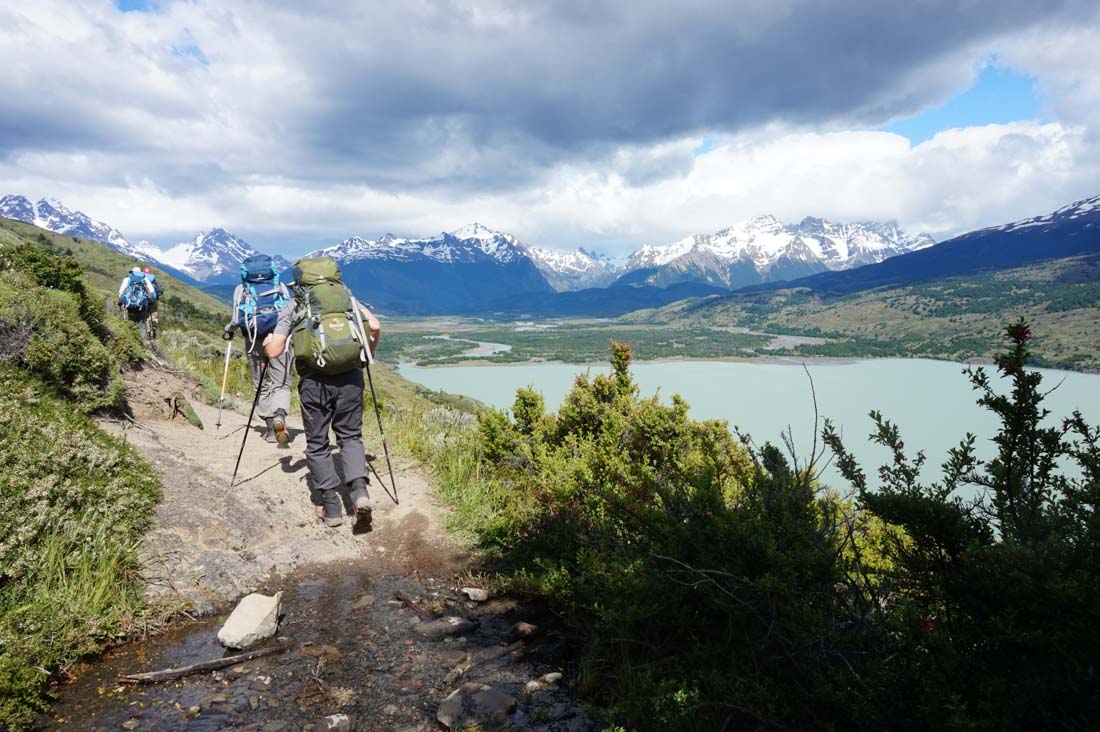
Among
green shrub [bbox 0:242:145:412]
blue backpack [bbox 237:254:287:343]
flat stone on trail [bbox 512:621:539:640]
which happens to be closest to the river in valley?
blue backpack [bbox 237:254:287:343]

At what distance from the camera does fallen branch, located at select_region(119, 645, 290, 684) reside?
10.8ft

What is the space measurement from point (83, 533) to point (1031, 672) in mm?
5533

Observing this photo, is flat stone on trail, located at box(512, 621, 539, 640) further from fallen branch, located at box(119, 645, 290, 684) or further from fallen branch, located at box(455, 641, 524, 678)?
fallen branch, located at box(119, 645, 290, 684)

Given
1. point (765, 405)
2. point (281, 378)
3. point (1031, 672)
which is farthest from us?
point (765, 405)

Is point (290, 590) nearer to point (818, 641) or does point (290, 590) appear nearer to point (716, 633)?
point (716, 633)

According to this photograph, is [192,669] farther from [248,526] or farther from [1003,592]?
[1003,592]

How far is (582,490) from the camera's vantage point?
5023mm

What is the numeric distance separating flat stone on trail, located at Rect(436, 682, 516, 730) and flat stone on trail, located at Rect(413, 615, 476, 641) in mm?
836

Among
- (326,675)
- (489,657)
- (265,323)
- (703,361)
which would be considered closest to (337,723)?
(326,675)

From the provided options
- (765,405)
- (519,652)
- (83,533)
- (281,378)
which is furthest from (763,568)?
(765,405)

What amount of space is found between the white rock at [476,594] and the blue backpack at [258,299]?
551cm

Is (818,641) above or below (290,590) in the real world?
above

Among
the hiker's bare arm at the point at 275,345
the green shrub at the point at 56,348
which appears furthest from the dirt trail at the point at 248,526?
the hiker's bare arm at the point at 275,345

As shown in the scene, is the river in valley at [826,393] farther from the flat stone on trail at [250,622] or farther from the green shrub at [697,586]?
the flat stone on trail at [250,622]
